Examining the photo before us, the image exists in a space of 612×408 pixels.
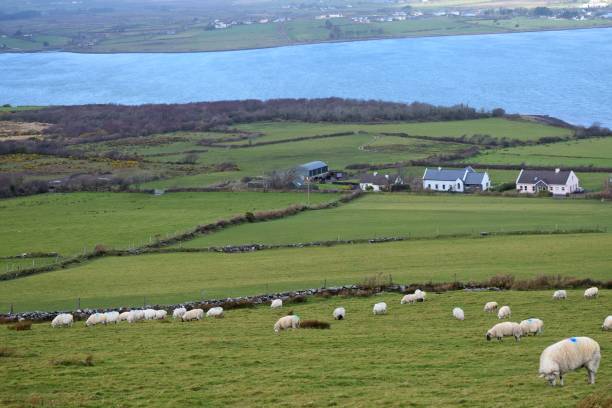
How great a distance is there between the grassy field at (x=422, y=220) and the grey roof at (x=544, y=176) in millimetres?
5471

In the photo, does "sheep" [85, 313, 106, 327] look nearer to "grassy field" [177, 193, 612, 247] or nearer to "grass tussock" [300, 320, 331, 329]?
Answer: "grass tussock" [300, 320, 331, 329]

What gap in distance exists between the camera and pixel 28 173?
62156mm

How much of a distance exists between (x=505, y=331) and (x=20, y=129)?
7975 centimetres

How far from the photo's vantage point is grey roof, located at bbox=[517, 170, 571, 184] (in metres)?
51.2

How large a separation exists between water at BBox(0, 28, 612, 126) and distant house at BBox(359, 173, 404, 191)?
35963 millimetres

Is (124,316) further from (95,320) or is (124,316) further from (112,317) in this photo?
(95,320)

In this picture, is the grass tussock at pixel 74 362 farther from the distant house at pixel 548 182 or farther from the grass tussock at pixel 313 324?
the distant house at pixel 548 182

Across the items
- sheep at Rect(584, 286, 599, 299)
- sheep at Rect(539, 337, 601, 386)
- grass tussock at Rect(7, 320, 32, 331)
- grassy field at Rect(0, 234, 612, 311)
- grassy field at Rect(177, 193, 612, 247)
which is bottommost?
grassy field at Rect(177, 193, 612, 247)

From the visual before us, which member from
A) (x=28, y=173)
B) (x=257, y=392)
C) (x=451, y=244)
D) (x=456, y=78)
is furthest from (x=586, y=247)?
(x=456, y=78)

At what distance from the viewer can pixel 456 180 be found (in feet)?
180

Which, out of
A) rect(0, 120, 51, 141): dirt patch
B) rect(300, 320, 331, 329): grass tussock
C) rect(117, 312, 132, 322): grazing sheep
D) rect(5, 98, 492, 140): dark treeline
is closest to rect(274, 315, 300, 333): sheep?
rect(300, 320, 331, 329): grass tussock

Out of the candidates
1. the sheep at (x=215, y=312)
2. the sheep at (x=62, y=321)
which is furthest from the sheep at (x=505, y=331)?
the sheep at (x=62, y=321)

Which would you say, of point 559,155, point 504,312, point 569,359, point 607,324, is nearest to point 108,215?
point 504,312

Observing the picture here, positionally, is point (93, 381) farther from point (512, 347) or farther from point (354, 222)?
point (354, 222)
